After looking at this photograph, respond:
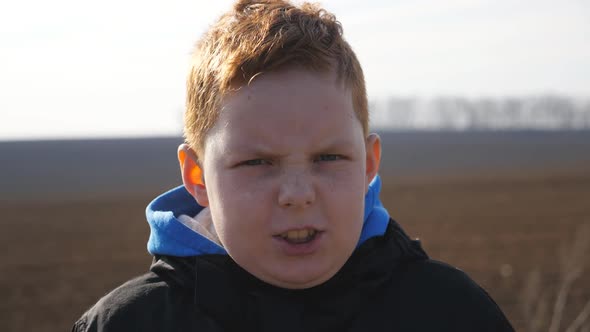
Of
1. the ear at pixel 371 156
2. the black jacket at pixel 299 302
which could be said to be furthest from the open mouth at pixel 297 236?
the ear at pixel 371 156

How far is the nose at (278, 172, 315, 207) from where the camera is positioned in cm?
162

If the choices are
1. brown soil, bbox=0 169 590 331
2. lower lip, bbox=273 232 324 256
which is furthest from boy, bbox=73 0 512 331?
brown soil, bbox=0 169 590 331

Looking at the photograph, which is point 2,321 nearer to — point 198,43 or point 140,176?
point 198,43

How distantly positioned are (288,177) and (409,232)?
41.5 ft

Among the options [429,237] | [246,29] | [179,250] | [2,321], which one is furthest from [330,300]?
[429,237]

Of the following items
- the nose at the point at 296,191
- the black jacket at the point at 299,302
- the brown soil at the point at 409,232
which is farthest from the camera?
the brown soil at the point at 409,232

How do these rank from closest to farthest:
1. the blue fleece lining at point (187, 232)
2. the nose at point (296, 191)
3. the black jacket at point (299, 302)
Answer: the nose at point (296, 191), the black jacket at point (299, 302), the blue fleece lining at point (187, 232)

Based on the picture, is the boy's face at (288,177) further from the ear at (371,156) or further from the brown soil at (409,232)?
the brown soil at (409,232)

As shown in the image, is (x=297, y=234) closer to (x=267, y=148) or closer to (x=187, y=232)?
(x=267, y=148)

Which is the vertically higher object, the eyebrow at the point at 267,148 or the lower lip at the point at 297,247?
the eyebrow at the point at 267,148

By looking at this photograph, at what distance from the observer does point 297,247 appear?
65.6 inches

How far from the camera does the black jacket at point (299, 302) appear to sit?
5.63ft

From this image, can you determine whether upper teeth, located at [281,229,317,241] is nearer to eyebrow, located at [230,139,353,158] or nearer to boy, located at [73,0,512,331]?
boy, located at [73,0,512,331]

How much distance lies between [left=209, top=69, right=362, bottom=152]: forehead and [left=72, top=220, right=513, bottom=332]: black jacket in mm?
373
